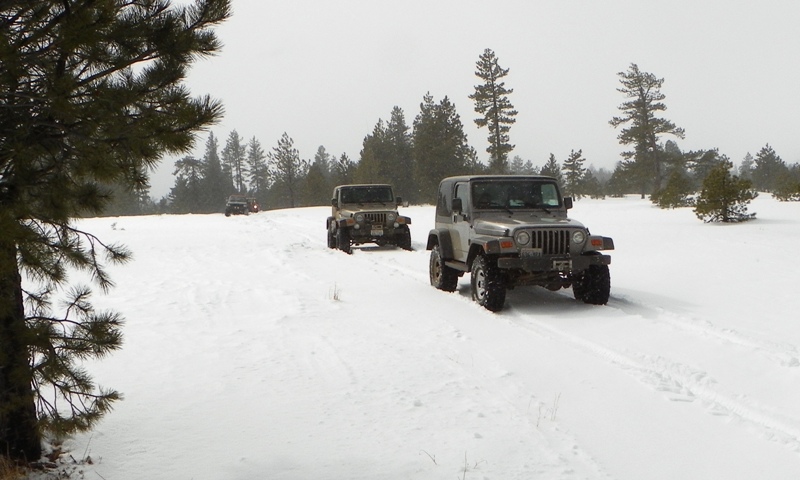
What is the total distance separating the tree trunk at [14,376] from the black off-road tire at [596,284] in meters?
6.95

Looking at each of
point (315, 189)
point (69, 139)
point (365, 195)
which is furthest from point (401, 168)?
point (69, 139)

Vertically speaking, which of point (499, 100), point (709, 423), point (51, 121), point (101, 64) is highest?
point (499, 100)

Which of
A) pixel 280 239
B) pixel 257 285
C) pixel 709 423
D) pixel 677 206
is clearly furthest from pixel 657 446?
pixel 677 206

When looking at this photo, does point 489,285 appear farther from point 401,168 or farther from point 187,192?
point 187,192

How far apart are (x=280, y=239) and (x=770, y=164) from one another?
76.3m

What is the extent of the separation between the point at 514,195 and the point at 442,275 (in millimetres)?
1746

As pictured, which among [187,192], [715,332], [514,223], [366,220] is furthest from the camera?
[187,192]

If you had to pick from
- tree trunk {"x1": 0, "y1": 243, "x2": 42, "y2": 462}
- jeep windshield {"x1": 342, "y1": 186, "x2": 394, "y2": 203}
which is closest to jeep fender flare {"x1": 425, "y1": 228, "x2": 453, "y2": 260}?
tree trunk {"x1": 0, "y1": 243, "x2": 42, "y2": 462}

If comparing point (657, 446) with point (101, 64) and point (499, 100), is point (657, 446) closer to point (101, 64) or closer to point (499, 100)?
point (101, 64)

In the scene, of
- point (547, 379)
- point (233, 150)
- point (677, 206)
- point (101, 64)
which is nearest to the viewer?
point (101, 64)

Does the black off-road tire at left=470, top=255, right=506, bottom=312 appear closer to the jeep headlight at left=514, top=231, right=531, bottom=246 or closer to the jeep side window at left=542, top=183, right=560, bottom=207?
the jeep headlight at left=514, top=231, right=531, bottom=246

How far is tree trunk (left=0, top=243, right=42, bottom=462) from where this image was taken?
3408 mm

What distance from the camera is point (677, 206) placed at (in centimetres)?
2852

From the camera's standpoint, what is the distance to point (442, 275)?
34.0 feet
